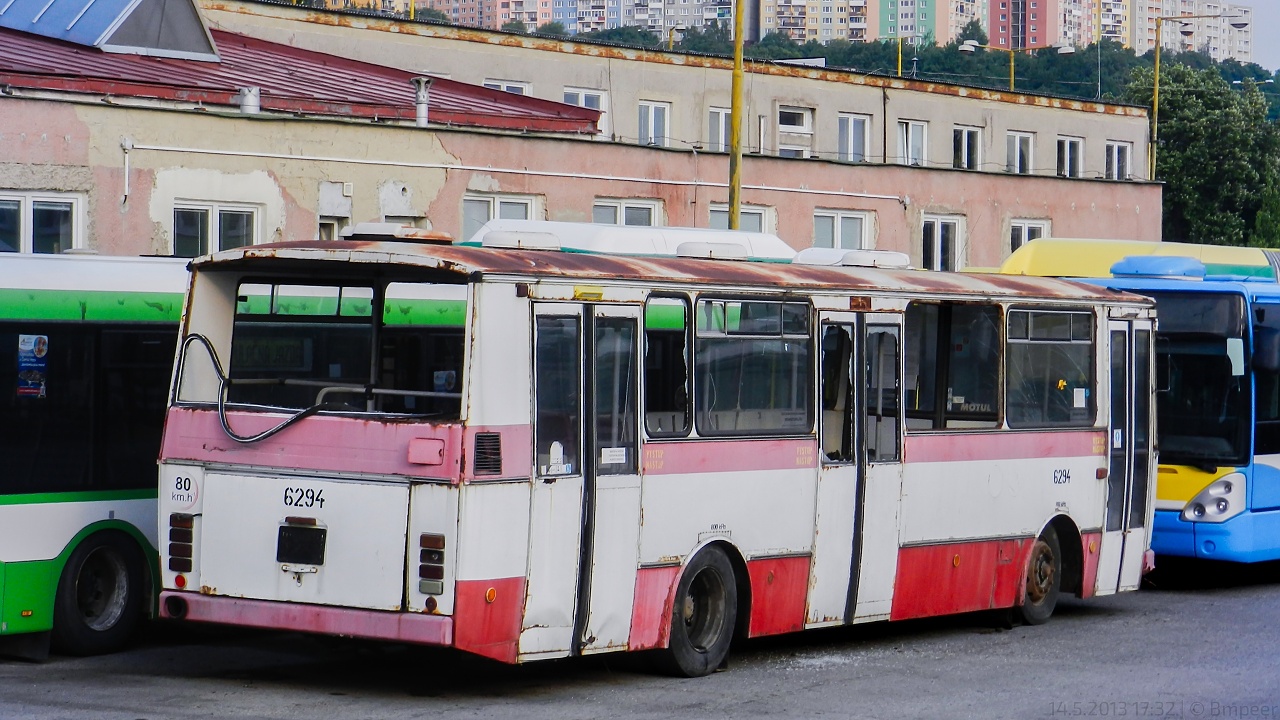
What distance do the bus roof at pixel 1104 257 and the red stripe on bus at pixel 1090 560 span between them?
15.1 ft

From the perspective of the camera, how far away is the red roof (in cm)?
2373

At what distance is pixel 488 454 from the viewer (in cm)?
997

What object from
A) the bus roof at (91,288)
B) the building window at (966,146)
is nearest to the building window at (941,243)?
the building window at (966,146)

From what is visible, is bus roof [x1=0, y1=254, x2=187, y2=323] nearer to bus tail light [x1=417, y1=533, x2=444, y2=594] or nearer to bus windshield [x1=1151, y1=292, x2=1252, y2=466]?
bus tail light [x1=417, y1=533, x2=444, y2=594]

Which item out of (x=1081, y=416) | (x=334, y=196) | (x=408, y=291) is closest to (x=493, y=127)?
(x=334, y=196)

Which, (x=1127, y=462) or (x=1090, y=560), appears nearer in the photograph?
(x=1090, y=560)

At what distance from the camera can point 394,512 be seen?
32.8 ft

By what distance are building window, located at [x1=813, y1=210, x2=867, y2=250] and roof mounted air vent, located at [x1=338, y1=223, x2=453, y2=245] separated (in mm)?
20991

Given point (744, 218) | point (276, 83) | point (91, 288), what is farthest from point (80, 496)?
point (744, 218)

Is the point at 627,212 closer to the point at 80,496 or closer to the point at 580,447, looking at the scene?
the point at 80,496

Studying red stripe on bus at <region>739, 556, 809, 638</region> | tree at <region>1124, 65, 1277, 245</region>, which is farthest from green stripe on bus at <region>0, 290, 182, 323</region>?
tree at <region>1124, 65, 1277, 245</region>

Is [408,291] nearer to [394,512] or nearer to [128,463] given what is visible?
A: [394,512]

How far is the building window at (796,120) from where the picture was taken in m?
41.9

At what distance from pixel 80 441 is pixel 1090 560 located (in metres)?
7.83
